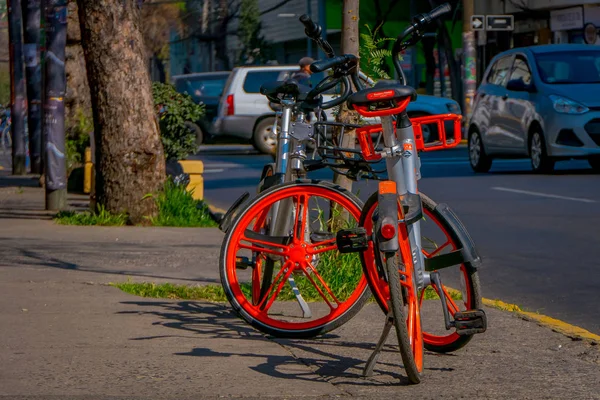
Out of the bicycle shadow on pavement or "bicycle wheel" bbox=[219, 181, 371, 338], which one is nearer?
the bicycle shadow on pavement

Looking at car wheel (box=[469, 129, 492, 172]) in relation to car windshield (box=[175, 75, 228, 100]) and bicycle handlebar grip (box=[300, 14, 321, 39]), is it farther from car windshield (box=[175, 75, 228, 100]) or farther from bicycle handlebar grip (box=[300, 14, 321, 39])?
bicycle handlebar grip (box=[300, 14, 321, 39])

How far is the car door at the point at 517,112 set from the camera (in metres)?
18.4

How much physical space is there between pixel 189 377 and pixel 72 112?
1252 cm

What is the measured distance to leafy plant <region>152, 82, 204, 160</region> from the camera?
15383 mm

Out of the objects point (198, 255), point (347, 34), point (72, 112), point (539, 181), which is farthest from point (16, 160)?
point (347, 34)

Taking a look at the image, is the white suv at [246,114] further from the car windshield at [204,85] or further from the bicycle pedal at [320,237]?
the bicycle pedal at [320,237]

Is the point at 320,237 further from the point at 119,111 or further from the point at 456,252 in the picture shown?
the point at 119,111

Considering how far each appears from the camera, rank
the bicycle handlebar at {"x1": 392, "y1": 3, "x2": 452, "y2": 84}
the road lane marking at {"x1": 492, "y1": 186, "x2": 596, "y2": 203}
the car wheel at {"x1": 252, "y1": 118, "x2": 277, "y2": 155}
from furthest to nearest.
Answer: the car wheel at {"x1": 252, "y1": 118, "x2": 277, "y2": 155}, the road lane marking at {"x1": 492, "y1": 186, "x2": 596, "y2": 203}, the bicycle handlebar at {"x1": 392, "y1": 3, "x2": 452, "y2": 84}

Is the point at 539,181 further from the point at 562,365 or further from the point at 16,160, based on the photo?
the point at 562,365

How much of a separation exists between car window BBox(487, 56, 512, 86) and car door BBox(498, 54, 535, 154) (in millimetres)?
225

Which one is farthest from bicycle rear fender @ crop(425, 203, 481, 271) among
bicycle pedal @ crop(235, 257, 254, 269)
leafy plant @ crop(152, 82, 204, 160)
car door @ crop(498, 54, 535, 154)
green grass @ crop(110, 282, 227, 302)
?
car door @ crop(498, 54, 535, 154)

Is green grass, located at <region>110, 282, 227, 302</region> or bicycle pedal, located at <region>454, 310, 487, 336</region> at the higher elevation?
bicycle pedal, located at <region>454, 310, 487, 336</region>

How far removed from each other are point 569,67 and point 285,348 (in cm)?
1361

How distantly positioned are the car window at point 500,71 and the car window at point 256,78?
811 cm
